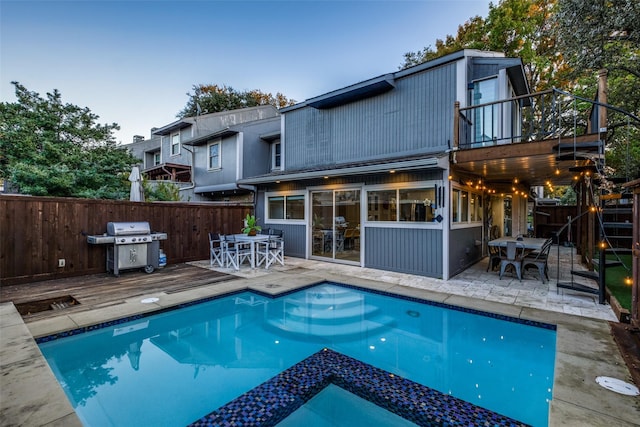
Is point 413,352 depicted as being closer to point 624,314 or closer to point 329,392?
point 329,392

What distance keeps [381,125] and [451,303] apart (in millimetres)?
5029

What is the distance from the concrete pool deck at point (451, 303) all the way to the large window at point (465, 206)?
1.34m

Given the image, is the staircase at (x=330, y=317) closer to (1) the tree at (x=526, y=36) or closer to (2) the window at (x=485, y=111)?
(2) the window at (x=485, y=111)

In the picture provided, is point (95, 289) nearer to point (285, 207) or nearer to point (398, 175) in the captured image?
point (285, 207)

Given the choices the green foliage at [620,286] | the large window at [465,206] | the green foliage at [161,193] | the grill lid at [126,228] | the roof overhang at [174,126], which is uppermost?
the roof overhang at [174,126]

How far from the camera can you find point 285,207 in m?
9.51

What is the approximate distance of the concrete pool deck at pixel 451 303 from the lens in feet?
7.05

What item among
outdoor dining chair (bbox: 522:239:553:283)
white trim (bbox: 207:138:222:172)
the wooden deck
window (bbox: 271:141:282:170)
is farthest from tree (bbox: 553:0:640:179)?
white trim (bbox: 207:138:222:172)

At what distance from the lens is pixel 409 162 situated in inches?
235

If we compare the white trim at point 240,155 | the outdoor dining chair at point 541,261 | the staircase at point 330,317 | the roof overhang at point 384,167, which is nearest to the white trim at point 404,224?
the roof overhang at point 384,167

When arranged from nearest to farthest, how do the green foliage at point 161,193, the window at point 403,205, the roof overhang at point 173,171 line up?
the window at point 403,205
the green foliage at point 161,193
the roof overhang at point 173,171

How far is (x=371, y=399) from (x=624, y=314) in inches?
155

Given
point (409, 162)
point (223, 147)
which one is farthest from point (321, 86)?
point (409, 162)

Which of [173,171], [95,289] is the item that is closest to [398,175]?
[95,289]
